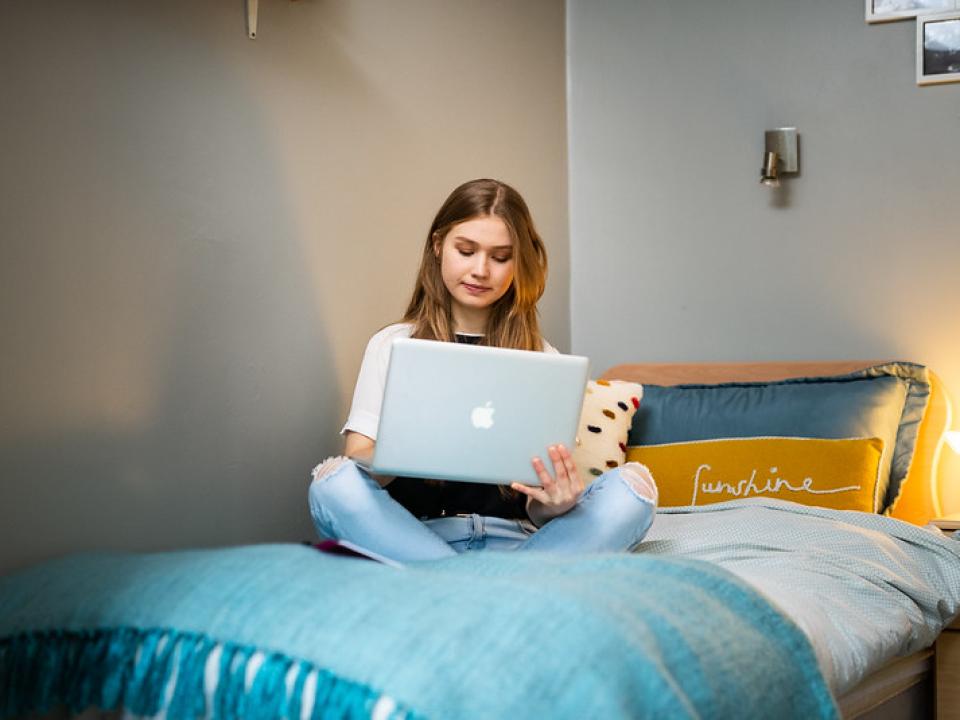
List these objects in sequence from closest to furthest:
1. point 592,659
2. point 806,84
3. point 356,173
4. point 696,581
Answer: point 592,659, point 696,581, point 356,173, point 806,84

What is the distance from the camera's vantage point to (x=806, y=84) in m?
2.96

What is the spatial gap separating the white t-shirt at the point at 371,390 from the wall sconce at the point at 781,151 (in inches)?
50.8

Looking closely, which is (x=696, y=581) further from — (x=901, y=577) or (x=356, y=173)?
(x=356, y=173)

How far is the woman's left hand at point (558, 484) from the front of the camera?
1.63 metres

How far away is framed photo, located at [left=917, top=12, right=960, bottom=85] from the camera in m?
2.79

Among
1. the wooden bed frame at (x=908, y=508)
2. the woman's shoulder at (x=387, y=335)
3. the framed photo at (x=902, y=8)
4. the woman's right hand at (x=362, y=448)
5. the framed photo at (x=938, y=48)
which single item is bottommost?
the wooden bed frame at (x=908, y=508)

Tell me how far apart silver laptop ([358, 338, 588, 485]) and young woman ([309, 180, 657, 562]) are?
48 millimetres

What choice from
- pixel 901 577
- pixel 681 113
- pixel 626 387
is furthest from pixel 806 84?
pixel 901 577

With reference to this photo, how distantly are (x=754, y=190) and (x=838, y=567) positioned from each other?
146cm

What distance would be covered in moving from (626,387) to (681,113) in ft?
3.06

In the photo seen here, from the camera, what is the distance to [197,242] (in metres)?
1.94

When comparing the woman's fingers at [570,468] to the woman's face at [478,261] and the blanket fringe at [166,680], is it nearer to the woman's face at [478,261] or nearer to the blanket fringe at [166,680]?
the woman's face at [478,261]

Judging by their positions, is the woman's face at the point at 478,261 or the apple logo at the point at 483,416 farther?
the woman's face at the point at 478,261

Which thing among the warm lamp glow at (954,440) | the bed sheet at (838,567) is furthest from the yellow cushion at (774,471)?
the warm lamp glow at (954,440)
